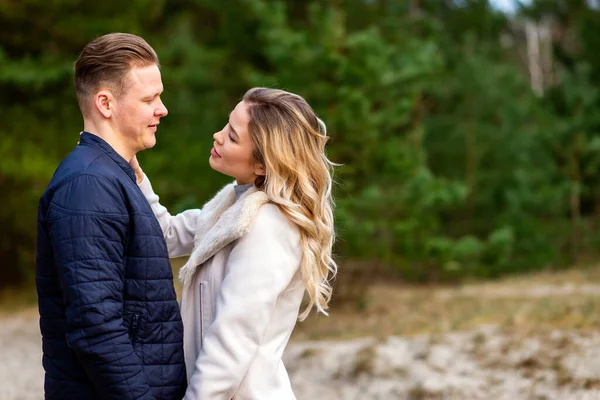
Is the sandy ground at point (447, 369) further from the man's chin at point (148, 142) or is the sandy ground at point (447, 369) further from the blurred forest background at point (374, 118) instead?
the man's chin at point (148, 142)

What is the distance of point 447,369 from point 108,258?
4.68 m

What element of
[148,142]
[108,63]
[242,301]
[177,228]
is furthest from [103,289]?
[177,228]

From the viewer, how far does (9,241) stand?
12305mm

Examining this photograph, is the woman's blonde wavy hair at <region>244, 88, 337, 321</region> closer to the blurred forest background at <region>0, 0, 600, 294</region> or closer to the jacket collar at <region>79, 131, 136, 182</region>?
the jacket collar at <region>79, 131, 136, 182</region>

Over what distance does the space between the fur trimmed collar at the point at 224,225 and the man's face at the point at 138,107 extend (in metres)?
0.31

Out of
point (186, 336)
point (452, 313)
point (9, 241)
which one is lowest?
point (452, 313)

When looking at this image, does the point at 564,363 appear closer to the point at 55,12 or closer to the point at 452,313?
the point at 452,313

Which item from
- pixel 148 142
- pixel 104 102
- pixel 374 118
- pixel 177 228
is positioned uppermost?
pixel 104 102

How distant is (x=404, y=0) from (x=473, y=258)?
431 centimetres

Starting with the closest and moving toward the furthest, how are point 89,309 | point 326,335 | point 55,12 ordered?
point 89,309 < point 326,335 < point 55,12

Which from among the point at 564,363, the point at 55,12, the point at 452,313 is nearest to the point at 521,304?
the point at 452,313

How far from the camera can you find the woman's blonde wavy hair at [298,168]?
2186 millimetres

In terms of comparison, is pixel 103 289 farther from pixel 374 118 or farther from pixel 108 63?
pixel 374 118

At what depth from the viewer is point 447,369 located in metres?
6.12
